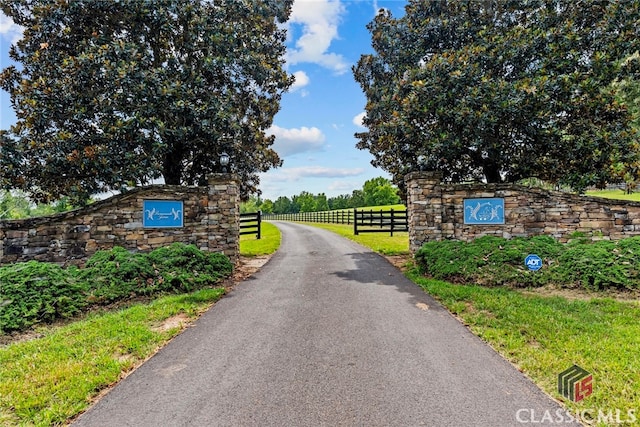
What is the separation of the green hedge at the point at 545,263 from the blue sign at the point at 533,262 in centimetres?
10

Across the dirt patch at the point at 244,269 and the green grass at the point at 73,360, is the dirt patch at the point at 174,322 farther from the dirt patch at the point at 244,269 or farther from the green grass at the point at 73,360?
the dirt patch at the point at 244,269

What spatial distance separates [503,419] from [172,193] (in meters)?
8.60

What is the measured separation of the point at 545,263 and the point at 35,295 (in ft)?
31.7

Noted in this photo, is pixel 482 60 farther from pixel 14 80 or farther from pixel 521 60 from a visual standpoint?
pixel 14 80

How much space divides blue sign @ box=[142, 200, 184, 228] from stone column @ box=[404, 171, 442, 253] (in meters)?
6.98

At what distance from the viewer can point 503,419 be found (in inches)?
96.6

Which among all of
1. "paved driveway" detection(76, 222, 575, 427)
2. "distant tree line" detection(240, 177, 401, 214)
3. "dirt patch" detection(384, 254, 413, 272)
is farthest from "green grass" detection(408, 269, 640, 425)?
"distant tree line" detection(240, 177, 401, 214)

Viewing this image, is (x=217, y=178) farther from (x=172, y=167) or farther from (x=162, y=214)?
(x=172, y=167)

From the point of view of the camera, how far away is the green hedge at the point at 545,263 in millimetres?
5836

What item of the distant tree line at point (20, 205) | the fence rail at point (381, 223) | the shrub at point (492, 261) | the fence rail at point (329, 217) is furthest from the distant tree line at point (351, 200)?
the shrub at point (492, 261)

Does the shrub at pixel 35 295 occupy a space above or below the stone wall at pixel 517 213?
below

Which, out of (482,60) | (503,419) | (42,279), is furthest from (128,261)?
(482,60)

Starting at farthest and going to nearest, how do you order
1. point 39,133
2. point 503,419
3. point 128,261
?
point 39,133, point 128,261, point 503,419

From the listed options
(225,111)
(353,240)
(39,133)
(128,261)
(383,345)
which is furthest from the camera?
(353,240)
